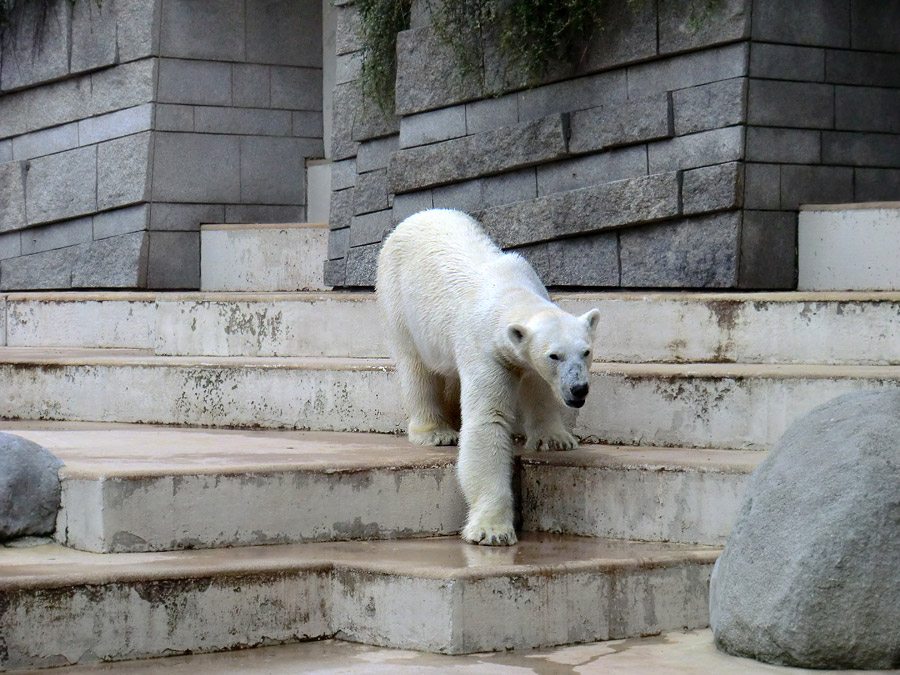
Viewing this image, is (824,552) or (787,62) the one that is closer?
(824,552)

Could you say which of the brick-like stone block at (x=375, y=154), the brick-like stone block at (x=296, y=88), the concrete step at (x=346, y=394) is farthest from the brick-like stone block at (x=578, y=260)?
the brick-like stone block at (x=296, y=88)

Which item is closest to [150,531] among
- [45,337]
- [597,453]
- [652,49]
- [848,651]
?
[597,453]

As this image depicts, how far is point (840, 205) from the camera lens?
5992 mm

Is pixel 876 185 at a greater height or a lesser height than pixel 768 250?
greater

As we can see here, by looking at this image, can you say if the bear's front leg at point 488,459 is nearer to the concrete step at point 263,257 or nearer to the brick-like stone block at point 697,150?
the brick-like stone block at point 697,150

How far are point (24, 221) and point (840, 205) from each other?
646 cm

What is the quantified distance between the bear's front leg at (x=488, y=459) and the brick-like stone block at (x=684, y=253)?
203 centimetres

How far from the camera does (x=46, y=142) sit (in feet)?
32.3

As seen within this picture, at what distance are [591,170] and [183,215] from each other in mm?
3851

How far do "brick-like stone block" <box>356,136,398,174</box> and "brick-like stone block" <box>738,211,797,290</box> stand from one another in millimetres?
2584

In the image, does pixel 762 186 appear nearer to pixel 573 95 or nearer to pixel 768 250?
pixel 768 250

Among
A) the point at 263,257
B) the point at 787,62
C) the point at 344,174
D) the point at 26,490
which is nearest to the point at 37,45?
the point at 263,257

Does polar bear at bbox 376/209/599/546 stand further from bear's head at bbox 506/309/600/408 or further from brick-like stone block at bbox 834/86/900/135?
brick-like stone block at bbox 834/86/900/135

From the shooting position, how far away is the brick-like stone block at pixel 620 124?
6223 millimetres
